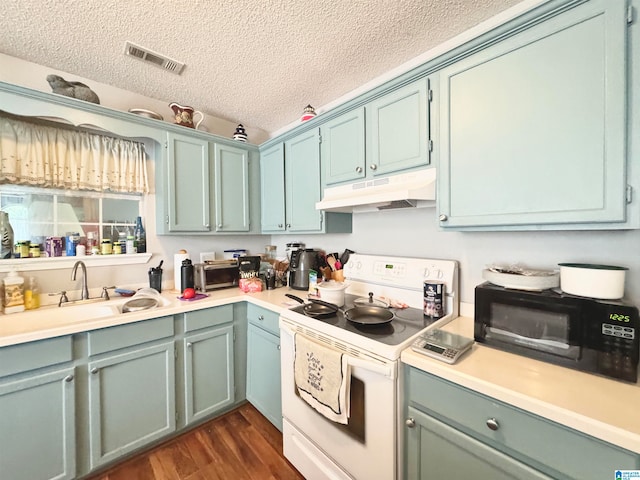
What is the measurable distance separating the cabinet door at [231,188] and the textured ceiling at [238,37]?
1.67 feet

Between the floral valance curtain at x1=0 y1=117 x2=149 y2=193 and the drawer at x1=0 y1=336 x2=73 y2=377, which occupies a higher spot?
the floral valance curtain at x1=0 y1=117 x2=149 y2=193

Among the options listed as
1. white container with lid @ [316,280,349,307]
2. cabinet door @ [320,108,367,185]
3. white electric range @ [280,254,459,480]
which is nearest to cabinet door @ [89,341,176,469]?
white electric range @ [280,254,459,480]

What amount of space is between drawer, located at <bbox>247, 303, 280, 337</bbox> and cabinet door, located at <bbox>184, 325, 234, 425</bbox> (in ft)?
0.62

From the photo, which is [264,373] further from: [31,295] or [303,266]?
[31,295]

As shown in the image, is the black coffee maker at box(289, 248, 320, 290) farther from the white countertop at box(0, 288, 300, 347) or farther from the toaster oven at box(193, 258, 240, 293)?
the toaster oven at box(193, 258, 240, 293)

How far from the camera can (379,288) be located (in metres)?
1.75

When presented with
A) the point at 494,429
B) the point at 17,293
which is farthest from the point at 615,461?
the point at 17,293

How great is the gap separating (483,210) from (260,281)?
1.70m

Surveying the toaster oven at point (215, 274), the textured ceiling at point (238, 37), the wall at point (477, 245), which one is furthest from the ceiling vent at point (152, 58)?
the wall at point (477, 245)

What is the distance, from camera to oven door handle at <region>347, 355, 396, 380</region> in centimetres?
103

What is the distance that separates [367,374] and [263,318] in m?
0.96

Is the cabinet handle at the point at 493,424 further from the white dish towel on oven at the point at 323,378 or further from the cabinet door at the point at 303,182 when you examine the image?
the cabinet door at the point at 303,182

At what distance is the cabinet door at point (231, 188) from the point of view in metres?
2.26

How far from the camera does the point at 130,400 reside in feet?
5.10
